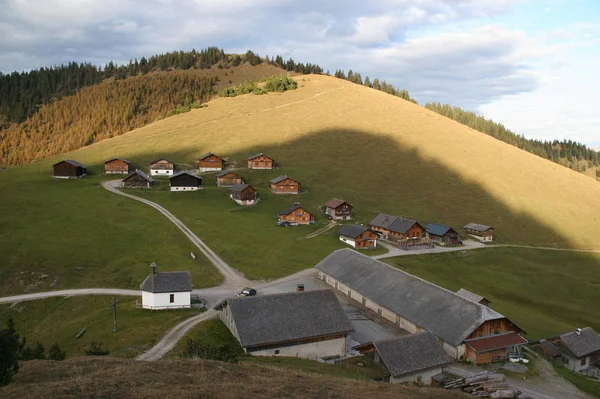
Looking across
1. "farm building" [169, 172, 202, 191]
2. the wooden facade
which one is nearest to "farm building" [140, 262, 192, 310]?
"farm building" [169, 172, 202, 191]

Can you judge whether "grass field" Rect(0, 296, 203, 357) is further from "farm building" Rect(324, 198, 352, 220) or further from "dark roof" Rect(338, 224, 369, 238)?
"farm building" Rect(324, 198, 352, 220)

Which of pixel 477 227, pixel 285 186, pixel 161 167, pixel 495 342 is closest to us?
pixel 495 342

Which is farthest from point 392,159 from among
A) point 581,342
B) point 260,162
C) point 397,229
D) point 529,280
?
point 581,342

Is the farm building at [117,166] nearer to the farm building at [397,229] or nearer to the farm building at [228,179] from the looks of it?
the farm building at [228,179]

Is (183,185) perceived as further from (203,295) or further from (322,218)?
(203,295)

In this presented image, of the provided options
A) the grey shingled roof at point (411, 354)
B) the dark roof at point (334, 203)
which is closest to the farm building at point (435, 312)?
the grey shingled roof at point (411, 354)

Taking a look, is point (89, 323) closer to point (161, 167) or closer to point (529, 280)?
point (529, 280)
